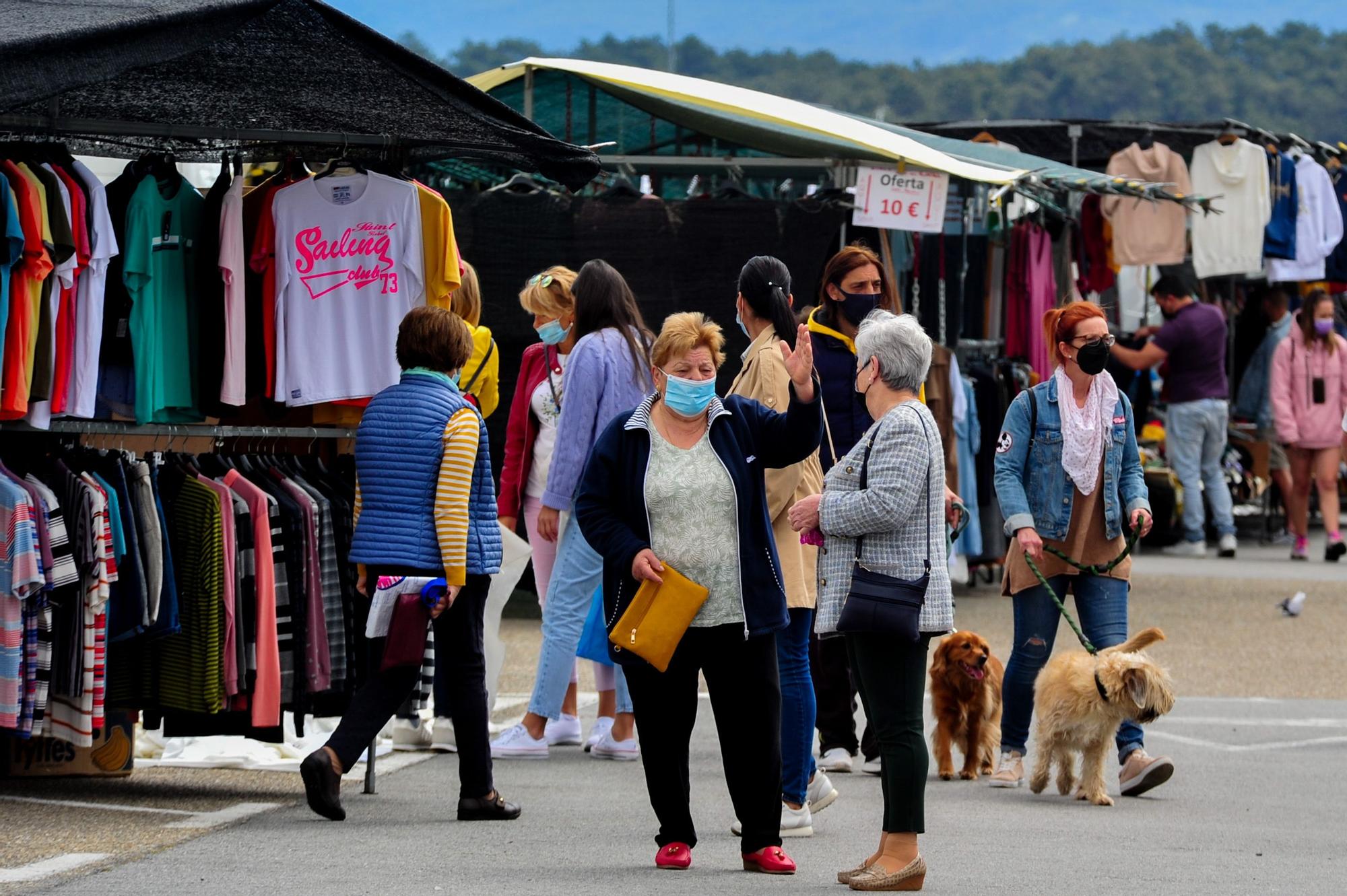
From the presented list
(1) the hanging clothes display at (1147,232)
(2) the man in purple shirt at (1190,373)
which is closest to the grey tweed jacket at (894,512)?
(1) the hanging clothes display at (1147,232)

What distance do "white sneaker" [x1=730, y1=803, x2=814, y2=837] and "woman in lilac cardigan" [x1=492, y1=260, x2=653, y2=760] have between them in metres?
1.73

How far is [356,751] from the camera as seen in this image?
22.1 ft

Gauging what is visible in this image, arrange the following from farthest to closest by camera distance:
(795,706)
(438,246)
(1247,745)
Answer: (1247,745) → (438,246) → (795,706)

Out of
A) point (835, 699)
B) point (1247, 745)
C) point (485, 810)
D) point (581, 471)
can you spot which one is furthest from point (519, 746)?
point (1247, 745)

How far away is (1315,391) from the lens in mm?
17266

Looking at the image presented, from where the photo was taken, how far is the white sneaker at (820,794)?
711 cm

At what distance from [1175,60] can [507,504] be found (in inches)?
3832

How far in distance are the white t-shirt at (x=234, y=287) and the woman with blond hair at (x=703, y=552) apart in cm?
192

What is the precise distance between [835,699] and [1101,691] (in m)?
1.34

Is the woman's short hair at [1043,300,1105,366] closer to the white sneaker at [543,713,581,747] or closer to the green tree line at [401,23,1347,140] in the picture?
the white sneaker at [543,713,581,747]

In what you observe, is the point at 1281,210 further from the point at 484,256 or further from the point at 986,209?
the point at 484,256

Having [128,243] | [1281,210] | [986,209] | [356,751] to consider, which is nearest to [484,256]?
[986,209]

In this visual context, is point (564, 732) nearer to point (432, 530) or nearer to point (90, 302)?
point (432, 530)

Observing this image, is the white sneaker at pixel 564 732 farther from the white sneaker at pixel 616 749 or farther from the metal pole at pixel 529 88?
the metal pole at pixel 529 88
